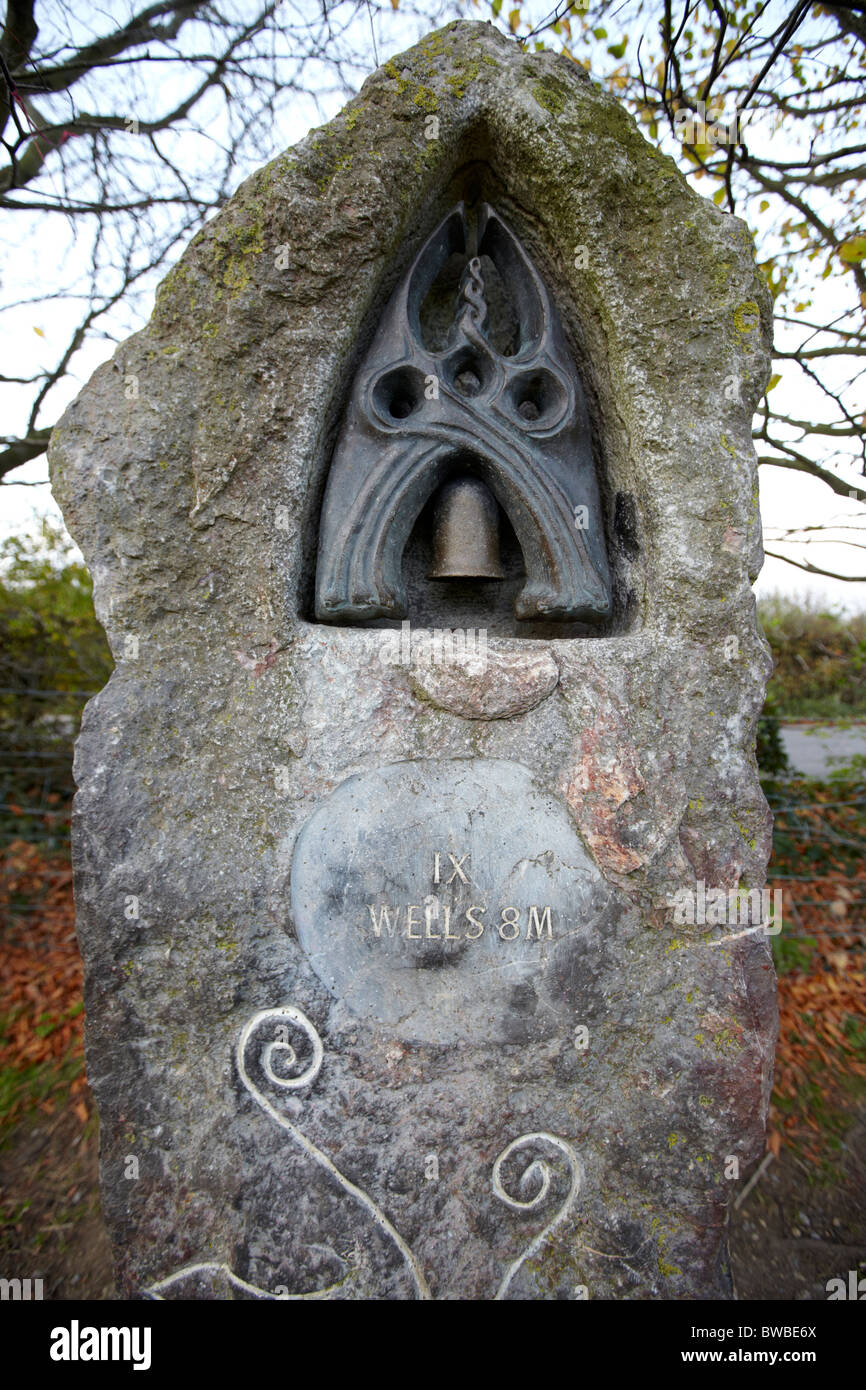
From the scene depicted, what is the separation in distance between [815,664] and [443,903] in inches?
259

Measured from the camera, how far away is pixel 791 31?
2389mm

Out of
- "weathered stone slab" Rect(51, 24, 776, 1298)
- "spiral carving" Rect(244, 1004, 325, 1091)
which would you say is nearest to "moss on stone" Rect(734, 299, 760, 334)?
"weathered stone slab" Rect(51, 24, 776, 1298)

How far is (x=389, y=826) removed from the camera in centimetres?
169

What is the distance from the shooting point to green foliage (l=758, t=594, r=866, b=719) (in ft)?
21.3

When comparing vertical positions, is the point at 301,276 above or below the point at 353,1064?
above

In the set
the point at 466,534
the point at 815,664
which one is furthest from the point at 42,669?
the point at 815,664

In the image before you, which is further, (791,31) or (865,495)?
(865,495)

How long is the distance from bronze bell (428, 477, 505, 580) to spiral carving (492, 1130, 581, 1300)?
131 cm

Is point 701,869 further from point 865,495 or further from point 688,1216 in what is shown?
point 865,495

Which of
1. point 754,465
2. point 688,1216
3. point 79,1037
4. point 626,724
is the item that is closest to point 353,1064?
point 688,1216

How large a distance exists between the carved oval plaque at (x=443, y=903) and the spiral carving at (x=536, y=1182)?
229 mm

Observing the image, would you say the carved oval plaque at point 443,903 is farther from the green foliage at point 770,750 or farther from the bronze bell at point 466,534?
the green foliage at point 770,750

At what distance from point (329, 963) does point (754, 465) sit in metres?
1.51

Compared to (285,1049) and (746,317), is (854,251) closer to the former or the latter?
(746,317)
